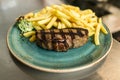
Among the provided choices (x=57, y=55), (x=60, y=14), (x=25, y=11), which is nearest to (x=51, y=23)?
(x=60, y=14)

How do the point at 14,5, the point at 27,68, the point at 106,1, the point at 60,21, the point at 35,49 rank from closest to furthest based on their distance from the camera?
the point at 27,68 → the point at 35,49 → the point at 60,21 → the point at 14,5 → the point at 106,1

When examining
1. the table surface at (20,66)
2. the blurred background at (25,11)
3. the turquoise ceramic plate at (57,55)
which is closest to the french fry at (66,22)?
the turquoise ceramic plate at (57,55)

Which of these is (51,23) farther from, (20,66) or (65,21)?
(20,66)

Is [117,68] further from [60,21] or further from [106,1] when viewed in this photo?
[106,1]

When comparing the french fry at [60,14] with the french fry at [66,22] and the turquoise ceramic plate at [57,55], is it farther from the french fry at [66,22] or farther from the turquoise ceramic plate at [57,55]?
the turquoise ceramic plate at [57,55]

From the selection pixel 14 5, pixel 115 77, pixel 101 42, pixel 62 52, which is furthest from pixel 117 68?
pixel 14 5

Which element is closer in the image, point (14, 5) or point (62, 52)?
point (62, 52)

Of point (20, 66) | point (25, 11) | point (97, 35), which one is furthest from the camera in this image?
point (25, 11)
